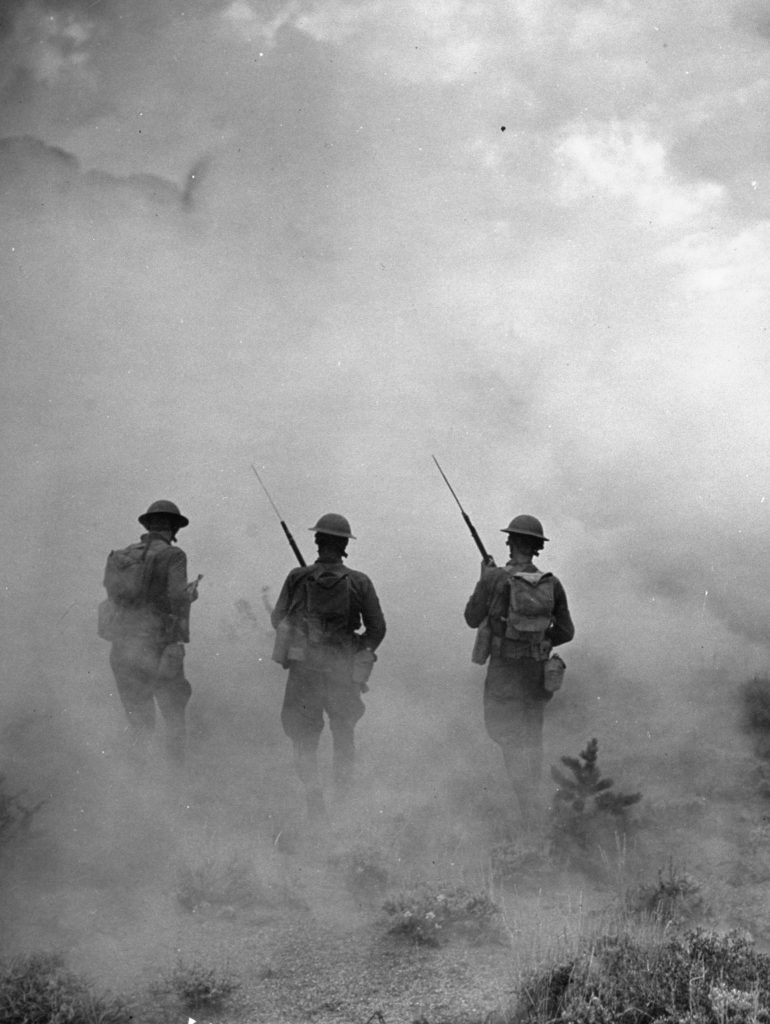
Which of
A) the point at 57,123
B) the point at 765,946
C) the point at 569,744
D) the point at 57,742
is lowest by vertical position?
the point at 765,946

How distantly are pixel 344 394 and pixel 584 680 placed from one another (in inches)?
319

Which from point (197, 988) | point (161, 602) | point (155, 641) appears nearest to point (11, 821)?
point (155, 641)

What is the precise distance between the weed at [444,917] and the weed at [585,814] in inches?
44.8

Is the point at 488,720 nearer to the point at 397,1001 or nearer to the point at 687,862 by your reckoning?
the point at 687,862

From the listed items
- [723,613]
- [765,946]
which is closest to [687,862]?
[765,946]

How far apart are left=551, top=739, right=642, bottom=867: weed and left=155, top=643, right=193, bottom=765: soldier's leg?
9.38ft

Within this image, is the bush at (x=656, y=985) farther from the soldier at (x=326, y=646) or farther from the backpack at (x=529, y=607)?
the soldier at (x=326, y=646)

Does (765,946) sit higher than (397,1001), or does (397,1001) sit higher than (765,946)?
(765,946)

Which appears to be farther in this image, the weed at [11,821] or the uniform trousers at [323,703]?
the uniform trousers at [323,703]

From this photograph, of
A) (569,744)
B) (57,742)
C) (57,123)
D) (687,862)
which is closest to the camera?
(687,862)

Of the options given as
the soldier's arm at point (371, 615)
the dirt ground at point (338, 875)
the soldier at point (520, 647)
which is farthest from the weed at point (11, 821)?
the soldier at point (520, 647)

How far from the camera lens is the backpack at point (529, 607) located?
654 centimetres

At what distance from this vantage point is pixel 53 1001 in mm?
3738

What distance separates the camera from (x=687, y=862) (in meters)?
5.94
